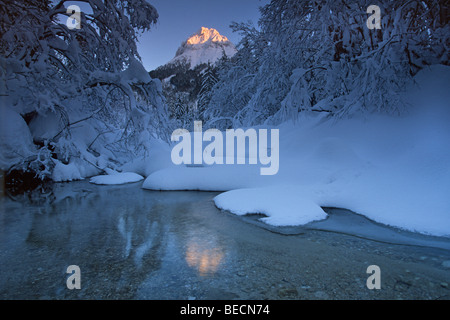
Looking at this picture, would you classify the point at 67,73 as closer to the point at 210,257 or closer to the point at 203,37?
the point at 210,257

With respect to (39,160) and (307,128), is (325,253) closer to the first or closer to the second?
(307,128)

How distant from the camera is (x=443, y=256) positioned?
10.4 ft

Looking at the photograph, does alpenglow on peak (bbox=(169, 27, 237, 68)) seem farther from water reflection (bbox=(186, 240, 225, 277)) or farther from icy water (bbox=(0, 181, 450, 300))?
water reflection (bbox=(186, 240, 225, 277))

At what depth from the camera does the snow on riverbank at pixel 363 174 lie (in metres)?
4.59

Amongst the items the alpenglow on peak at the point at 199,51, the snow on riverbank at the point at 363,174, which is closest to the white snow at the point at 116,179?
the snow on riverbank at the point at 363,174

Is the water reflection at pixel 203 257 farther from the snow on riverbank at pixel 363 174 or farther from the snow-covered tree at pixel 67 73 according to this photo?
the snow-covered tree at pixel 67 73

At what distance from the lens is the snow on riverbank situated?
459 cm

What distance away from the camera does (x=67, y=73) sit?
9.97 m

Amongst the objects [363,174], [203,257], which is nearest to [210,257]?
[203,257]

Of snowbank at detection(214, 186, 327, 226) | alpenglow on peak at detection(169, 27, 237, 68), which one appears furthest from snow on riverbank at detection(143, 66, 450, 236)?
alpenglow on peak at detection(169, 27, 237, 68)

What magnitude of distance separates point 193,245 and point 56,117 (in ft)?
34.0

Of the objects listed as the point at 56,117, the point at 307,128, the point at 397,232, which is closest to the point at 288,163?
the point at 307,128

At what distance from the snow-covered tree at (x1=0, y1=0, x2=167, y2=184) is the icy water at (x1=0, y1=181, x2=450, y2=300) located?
508 centimetres
